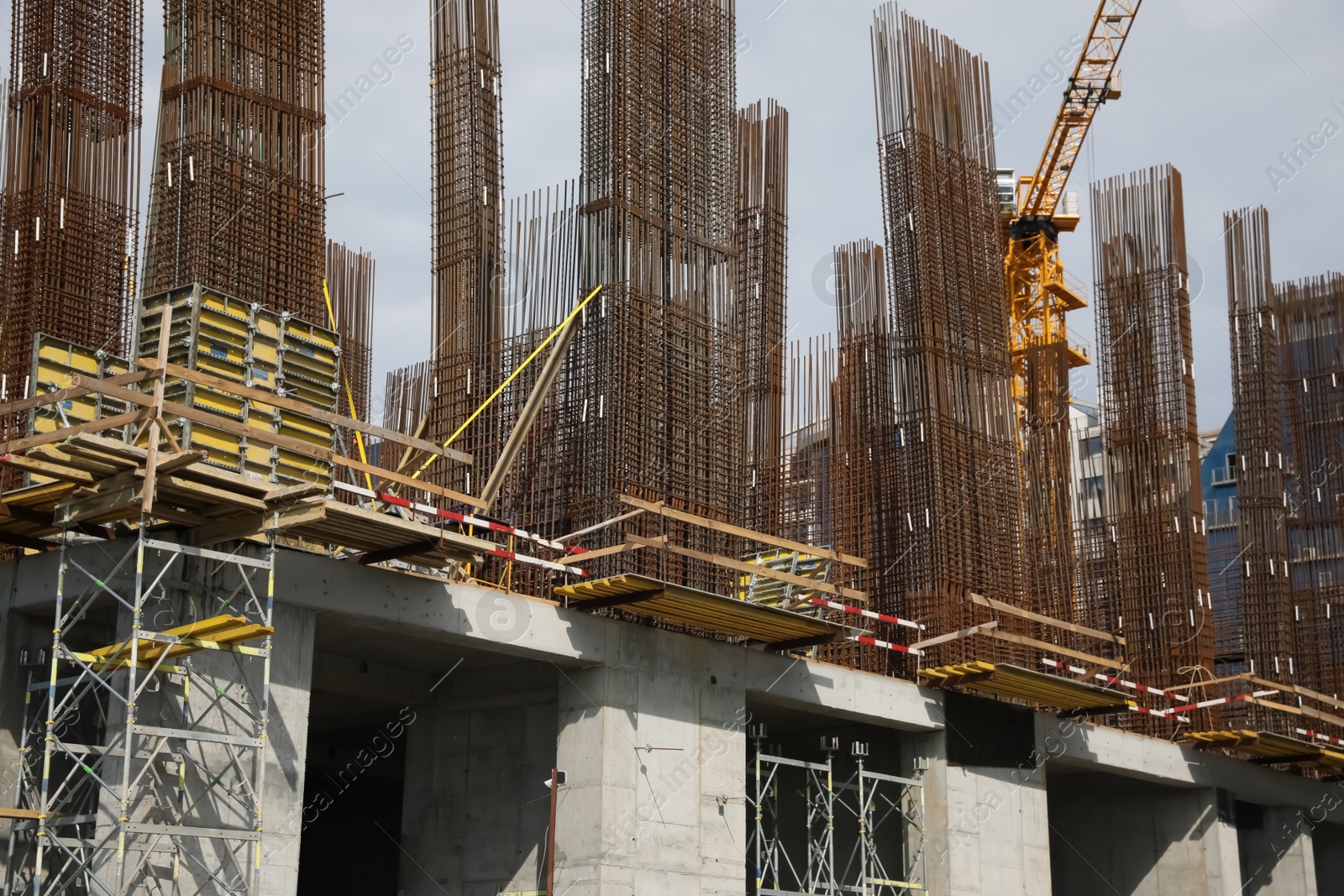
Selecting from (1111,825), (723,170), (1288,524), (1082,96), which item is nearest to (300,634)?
(723,170)

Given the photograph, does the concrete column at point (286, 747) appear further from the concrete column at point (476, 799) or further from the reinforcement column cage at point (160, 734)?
the concrete column at point (476, 799)

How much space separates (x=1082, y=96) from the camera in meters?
54.5

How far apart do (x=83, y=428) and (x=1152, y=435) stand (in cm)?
2592

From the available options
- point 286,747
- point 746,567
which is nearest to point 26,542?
point 286,747

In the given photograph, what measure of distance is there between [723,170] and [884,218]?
16.6 ft

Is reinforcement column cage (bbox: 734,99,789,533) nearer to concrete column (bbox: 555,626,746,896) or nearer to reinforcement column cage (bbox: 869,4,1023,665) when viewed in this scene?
reinforcement column cage (bbox: 869,4,1023,665)

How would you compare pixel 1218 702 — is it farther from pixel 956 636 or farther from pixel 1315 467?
pixel 1315 467

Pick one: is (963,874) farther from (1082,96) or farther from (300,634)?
(1082,96)

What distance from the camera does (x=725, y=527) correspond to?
2389 centimetres

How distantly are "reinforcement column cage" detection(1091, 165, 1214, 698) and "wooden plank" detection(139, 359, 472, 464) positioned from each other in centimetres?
1988

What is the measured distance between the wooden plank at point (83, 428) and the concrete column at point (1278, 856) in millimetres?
27509

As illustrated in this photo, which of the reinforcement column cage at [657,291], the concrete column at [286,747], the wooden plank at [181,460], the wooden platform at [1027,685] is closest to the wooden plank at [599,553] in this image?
the reinforcement column cage at [657,291]

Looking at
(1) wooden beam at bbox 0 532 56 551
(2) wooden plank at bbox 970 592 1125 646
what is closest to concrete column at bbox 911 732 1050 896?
(2) wooden plank at bbox 970 592 1125 646

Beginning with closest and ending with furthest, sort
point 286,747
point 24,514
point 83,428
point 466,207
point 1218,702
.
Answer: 1. point 83,428
2. point 24,514
3. point 286,747
4. point 466,207
5. point 1218,702
